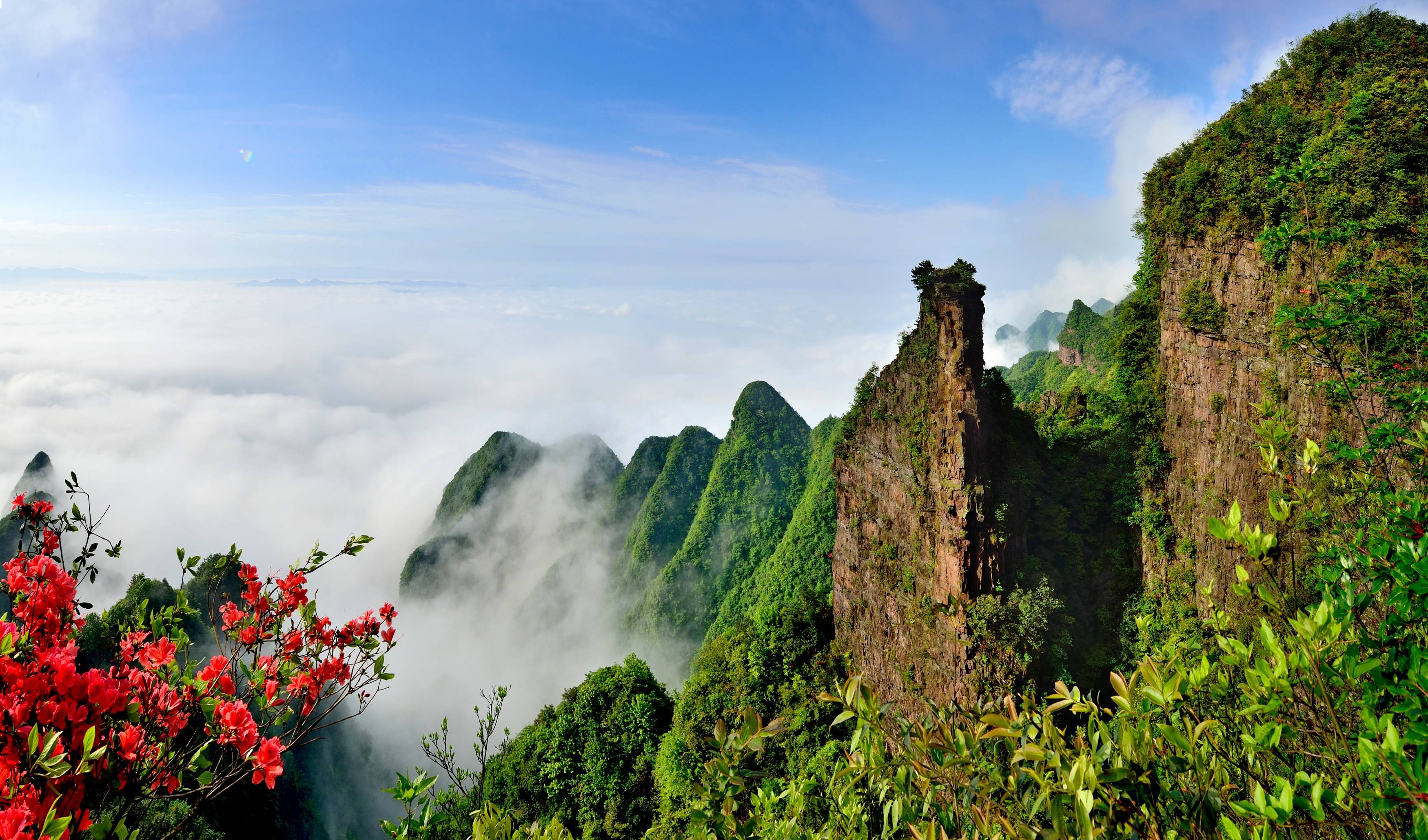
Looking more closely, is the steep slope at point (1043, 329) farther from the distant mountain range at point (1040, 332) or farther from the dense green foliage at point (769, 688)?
the dense green foliage at point (769, 688)

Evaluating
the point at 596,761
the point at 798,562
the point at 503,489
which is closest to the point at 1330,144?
the point at 596,761

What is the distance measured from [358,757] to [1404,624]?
4880cm

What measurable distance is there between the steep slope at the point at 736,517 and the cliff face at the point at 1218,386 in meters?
31.5

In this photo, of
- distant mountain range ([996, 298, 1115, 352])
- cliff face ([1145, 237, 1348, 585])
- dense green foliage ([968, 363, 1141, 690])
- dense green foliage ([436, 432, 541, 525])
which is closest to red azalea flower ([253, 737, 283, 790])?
dense green foliage ([968, 363, 1141, 690])

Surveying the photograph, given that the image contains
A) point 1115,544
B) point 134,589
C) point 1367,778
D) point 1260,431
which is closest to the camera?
point 1367,778

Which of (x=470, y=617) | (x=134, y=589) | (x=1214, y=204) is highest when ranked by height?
(x=1214, y=204)

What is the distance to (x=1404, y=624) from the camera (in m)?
3.31

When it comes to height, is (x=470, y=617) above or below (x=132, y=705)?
below

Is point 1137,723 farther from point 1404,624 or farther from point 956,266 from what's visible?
point 956,266

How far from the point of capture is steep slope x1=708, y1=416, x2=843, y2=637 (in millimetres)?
35875

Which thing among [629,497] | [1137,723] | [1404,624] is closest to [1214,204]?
[1404,624]

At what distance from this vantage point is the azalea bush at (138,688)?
3408 mm

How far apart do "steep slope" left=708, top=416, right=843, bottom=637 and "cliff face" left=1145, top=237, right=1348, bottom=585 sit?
19016 millimetres

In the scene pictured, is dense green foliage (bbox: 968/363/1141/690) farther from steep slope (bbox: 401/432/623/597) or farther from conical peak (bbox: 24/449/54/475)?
conical peak (bbox: 24/449/54/475)
